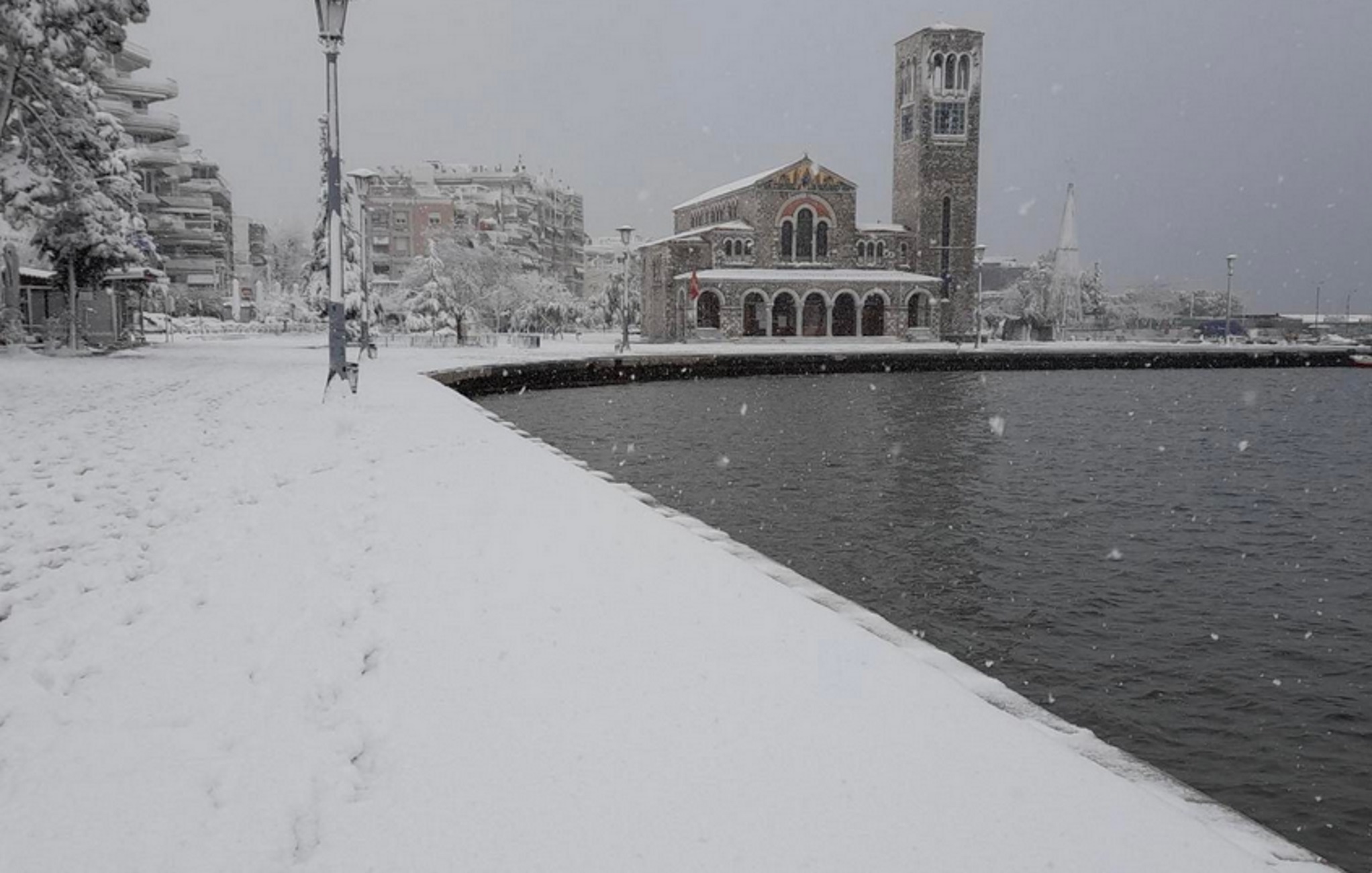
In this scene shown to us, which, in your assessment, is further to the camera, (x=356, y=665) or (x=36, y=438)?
(x=36, y=438)

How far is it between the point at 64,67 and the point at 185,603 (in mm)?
27761

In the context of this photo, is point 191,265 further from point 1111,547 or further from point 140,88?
point 1111,547

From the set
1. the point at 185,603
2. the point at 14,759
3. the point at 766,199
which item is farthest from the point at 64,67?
the point at 766,199

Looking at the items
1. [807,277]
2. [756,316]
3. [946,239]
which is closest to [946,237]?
[946,239]

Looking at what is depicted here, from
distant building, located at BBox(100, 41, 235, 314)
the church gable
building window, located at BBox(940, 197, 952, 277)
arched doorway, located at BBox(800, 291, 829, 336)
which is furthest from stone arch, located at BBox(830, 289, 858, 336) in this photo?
distant building, located at BBox(100, 41, 235, 314)

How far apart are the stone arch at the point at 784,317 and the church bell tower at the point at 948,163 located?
9.64 m

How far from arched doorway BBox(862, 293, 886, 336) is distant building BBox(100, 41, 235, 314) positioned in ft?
154

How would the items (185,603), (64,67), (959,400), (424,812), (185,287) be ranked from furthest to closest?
(185,287)
(959,400)
(64,67)
(185,603)
(424,812)

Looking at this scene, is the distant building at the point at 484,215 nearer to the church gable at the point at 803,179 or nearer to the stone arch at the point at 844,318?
the church gable at the point at 803,179

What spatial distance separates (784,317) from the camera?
207 ft

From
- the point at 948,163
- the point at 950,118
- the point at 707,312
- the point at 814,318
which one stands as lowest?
the point at 814,318

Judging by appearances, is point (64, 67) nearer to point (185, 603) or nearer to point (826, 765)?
point (185, 603)

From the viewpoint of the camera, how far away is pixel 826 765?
3865 millimetres

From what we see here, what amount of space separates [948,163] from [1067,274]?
36.6 m
